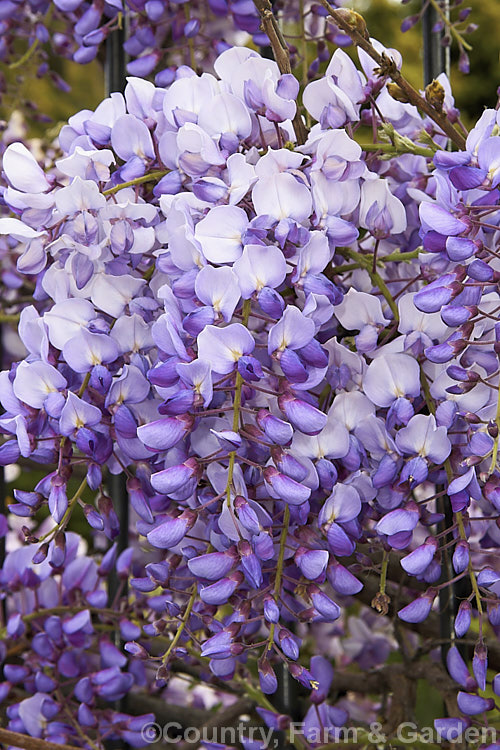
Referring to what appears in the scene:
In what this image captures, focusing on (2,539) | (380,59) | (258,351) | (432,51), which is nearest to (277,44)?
(380,59)

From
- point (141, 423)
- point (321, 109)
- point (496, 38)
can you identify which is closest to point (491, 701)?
point (141, 423)

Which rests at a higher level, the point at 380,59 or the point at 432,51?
the point at 380,59

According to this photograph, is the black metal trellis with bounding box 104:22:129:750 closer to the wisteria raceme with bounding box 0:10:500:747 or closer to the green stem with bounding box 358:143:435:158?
the wisteria raceme with bounding box 0:10:500:747

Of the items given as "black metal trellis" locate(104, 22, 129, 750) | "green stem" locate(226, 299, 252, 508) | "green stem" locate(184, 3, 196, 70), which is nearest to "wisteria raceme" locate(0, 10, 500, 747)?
"green stem" locate(226, 299, 252, 508)

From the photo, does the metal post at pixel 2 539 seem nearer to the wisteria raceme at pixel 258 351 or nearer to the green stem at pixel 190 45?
the wisteria raceme at pixel 258 351

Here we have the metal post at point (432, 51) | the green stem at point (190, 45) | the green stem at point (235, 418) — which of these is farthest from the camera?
the metal post at point (432, 51)

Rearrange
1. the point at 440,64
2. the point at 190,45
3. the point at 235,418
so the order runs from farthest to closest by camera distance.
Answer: the point at 440,64 < the point at 190,45 < the point at 235,418

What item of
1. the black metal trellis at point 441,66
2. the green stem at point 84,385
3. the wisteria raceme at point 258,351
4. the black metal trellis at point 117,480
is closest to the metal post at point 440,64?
the black metal trellis at point 441,66

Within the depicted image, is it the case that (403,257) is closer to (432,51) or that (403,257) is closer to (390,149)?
(390,149)
